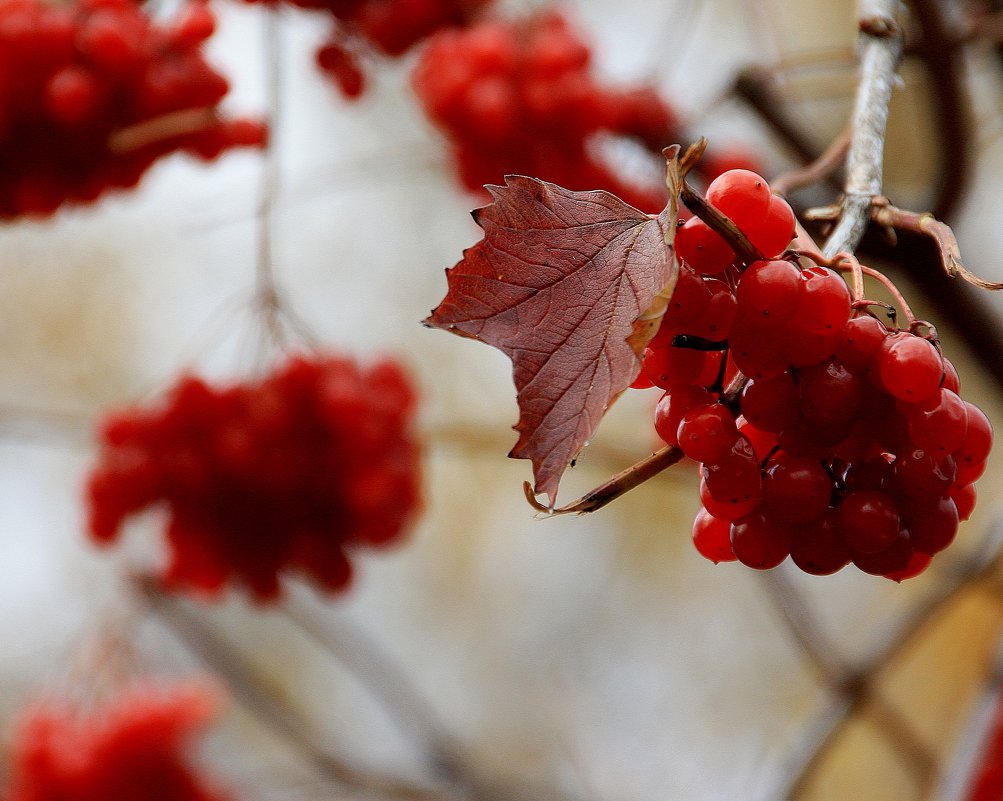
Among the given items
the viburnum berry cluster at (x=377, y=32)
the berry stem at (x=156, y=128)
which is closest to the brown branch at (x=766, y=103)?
the viburnum berry cluster at (x=377, y=32)

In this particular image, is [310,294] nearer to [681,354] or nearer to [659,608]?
[659,608]

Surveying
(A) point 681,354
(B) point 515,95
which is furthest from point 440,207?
(A) point 681,354

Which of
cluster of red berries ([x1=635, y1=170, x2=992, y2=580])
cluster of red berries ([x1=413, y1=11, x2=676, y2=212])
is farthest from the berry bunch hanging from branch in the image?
cluster of red berries ([x1=413, y1=11, x2=676, y2=212])

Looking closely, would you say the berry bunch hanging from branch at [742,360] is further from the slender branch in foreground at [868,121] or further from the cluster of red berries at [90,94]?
the cluster of red berries at [90,94]

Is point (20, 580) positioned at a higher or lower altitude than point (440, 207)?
lower

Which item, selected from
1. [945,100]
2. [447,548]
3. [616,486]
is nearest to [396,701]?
[945,100]

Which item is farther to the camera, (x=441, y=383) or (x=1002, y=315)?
(x=441, y=383)
